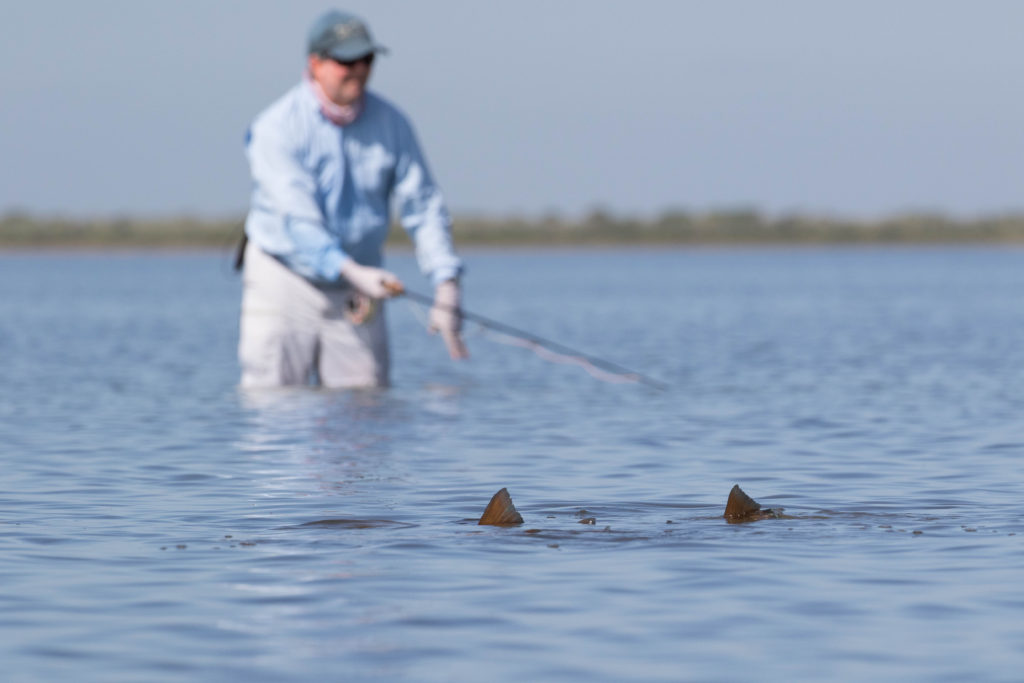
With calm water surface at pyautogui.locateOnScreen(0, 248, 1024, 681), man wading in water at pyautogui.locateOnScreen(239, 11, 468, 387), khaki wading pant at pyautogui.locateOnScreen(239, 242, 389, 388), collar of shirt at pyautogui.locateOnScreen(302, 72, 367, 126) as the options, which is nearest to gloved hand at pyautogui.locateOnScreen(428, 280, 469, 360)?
man wading in water at pyautogui.locateOnScreen(239, 11, 468, 387)

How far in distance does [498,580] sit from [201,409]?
7.70 meters

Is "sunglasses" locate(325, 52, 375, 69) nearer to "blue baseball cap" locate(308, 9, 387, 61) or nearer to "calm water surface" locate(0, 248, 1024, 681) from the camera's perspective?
"blue baseball cap" locate(308, 9, 387, 61)

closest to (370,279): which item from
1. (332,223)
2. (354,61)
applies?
(332,223)

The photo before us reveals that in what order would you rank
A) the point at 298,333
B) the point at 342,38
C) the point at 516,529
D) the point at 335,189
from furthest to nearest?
the point at 298,333
the point at 335,189
the point at 342,38
the point at 516,529

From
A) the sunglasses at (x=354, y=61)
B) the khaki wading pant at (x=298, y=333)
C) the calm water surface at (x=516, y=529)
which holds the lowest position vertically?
the calm water surface at (x=516, y=529)

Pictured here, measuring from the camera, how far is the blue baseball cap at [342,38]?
1080 cm

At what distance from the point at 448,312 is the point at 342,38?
182 cm

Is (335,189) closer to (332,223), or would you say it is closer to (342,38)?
(332,223)

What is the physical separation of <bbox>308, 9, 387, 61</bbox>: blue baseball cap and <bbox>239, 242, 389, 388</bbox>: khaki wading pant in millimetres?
1362

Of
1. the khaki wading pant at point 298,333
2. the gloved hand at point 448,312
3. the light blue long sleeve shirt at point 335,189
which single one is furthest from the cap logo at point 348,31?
the gloved hand at point 448,312

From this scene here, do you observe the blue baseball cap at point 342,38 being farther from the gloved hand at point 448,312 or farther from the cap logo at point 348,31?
the gloved hand at point 448,312

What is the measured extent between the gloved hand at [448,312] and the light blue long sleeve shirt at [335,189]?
0.08 metres

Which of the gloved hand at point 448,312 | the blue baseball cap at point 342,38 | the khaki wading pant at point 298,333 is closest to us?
the blue baseball cap at point 342,38

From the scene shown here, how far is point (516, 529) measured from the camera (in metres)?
7.77
